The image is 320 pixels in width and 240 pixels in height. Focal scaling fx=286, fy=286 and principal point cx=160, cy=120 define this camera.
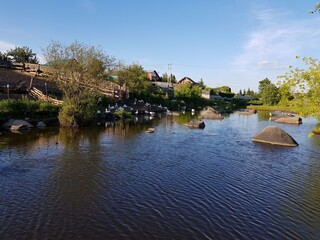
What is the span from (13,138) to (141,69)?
5749 centimetres

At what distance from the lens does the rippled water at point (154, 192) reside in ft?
39.4

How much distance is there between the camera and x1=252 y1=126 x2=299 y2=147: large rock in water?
105 feet

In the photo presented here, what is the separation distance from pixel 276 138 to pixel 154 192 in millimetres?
21125

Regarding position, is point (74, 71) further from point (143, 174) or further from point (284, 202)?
point (284, 202)

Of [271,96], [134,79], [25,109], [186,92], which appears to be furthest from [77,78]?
[271,96]

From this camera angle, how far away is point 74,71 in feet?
169

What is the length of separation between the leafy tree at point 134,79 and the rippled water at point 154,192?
50.5 metres

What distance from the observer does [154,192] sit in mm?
16125

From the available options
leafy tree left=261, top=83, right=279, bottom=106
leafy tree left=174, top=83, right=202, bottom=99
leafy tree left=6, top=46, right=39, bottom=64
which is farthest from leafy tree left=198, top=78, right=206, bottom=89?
leafy tree left=6, top=46, right=39, bottom=64

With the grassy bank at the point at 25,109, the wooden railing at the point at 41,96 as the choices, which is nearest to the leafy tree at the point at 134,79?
the wooden railing at the point at 41,96

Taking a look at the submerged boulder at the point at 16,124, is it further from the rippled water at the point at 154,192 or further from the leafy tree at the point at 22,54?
the leafy tree at the point at 22,54

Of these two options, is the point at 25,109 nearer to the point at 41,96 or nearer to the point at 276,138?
the point at 41,96

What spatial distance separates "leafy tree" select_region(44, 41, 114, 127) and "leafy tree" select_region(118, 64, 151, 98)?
36.8 ft

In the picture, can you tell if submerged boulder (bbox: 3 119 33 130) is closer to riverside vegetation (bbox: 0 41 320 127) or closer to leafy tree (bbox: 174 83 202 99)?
riverside vegetation (bbox: 0 41 320 127)
